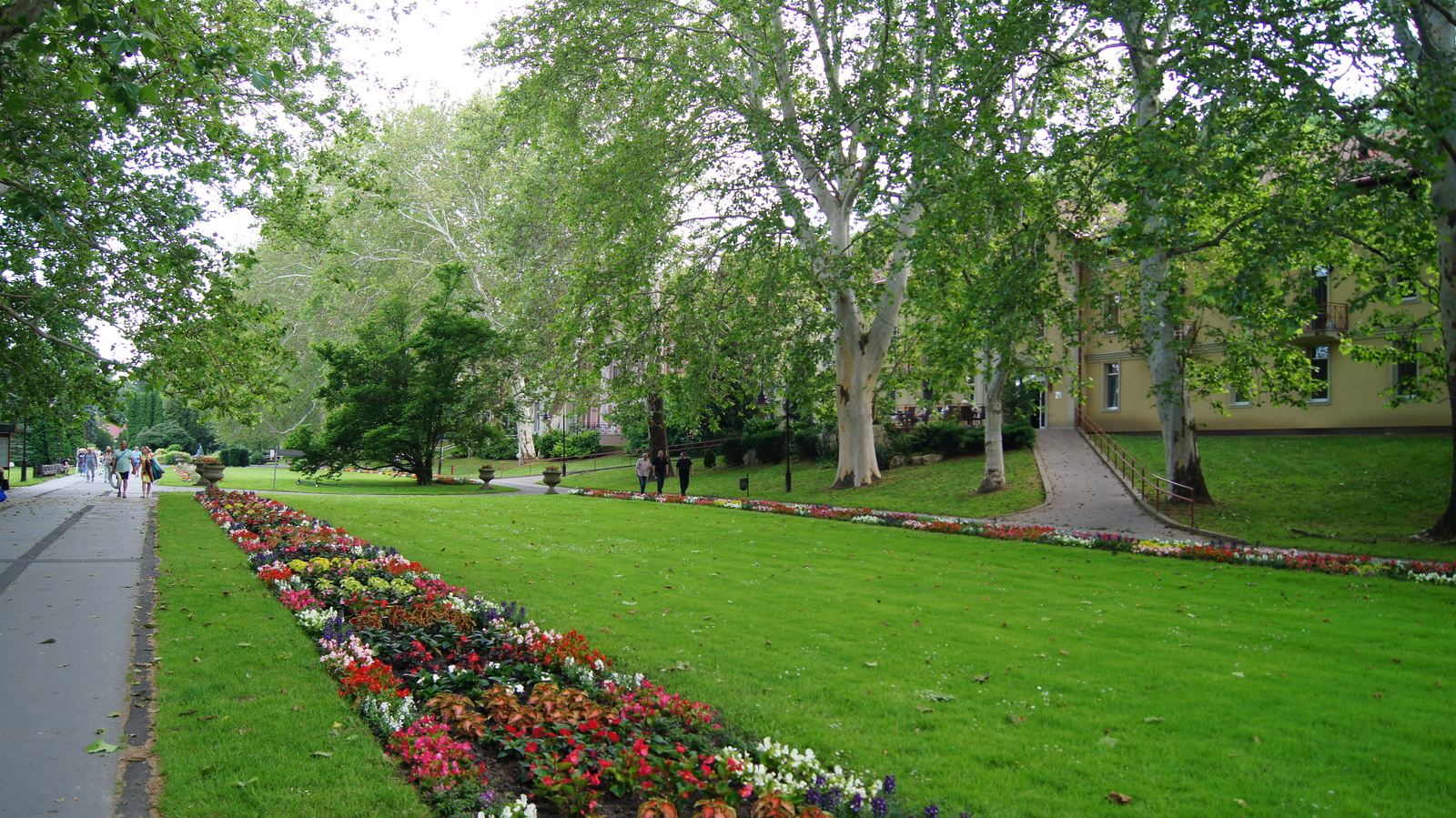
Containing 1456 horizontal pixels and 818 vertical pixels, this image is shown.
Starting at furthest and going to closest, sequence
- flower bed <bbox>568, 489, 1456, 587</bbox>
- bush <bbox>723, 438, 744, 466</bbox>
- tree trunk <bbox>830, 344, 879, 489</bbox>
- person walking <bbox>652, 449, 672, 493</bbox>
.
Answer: bush <bbox>723, 438, 744, 466</bbox>
person walking <bbox>652, 449, 672, 493</bbox>
tree trunk <bbox>830, 344, 879, 489</bbox>
flower bed <bbox>568, 489, 1456, 587</bbox>

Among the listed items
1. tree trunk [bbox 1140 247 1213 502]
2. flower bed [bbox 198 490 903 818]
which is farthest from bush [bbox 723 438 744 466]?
flower bed [bbox 198 490 903 818]

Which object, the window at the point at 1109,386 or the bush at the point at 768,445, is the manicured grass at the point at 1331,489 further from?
the bush at the point at 768,445

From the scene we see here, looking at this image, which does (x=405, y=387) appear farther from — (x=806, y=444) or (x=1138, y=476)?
(x=1138, y=476)

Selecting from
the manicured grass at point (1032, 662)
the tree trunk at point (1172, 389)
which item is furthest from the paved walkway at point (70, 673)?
the tree trunk at point (1172, 389)

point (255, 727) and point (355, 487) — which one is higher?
point (255, 727)

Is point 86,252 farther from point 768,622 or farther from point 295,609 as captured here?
point 768,622

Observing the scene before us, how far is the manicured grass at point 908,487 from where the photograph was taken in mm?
22844

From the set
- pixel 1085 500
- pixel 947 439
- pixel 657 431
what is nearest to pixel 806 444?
pixel 947 439

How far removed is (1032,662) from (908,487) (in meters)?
19.2

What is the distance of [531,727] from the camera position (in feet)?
17.0

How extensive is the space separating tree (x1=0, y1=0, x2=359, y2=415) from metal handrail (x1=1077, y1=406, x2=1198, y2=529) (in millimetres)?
18850

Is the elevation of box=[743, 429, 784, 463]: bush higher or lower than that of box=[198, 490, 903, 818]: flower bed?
higher

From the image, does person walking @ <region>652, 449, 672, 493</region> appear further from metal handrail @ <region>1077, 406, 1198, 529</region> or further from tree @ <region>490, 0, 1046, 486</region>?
metal handrail @ <region>1077, 406, 1198, 529</region>

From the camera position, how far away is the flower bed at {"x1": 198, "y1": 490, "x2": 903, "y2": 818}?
4.20 meters
